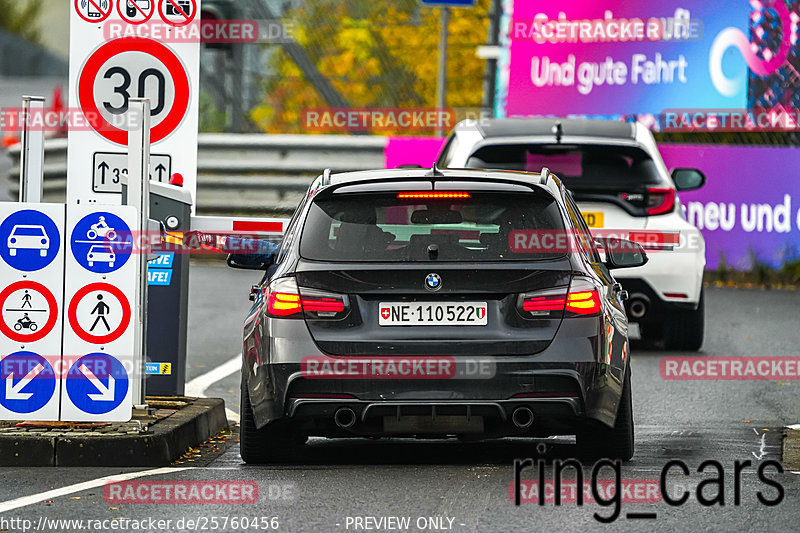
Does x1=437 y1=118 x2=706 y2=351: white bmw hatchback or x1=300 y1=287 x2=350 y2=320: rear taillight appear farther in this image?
x1=437 y1=118 x2=706 y2=351: white bmw hatchback

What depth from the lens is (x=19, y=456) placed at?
902cm

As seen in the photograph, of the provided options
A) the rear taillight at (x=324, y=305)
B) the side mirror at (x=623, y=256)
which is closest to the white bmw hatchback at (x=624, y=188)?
the side mirror at (x=623, y=256)

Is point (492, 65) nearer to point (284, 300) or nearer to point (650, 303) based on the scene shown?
point (650, 303)

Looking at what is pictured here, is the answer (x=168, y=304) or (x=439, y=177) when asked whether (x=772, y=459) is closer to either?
(x=439, y=177)

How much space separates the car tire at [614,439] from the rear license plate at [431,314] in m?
0.87

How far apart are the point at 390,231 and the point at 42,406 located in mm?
1987

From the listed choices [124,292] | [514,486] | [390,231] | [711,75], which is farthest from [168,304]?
[711,75]

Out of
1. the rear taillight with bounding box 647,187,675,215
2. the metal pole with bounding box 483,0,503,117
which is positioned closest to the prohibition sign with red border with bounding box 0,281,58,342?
the rear taillight with bounding box 647,187,675,215

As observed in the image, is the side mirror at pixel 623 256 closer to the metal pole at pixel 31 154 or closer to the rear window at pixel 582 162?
the metal pole at pixel 31 154

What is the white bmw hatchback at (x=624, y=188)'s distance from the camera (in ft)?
46.4

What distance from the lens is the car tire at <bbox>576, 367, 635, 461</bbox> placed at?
354 inches

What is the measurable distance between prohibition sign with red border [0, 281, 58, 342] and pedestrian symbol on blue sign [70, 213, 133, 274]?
0.23m

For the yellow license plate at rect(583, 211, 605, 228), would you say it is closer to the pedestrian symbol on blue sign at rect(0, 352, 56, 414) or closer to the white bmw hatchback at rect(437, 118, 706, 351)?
the white bmw hatchback at rect(437, 118, 706, 351)

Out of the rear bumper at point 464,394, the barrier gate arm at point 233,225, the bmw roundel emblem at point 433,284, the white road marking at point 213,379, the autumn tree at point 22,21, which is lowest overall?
the white road marking at point 213,379
